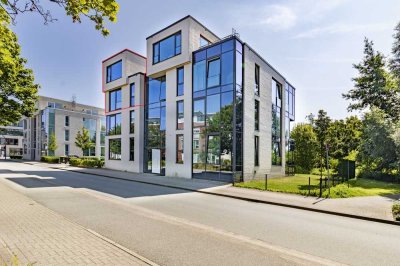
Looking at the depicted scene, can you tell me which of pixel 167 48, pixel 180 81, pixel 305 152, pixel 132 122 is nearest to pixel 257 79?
pixel 180 81

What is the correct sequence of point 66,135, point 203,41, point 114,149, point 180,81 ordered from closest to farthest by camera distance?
1. point 180,81
2. point 203,41
3. point 114,149
4. point 66,135

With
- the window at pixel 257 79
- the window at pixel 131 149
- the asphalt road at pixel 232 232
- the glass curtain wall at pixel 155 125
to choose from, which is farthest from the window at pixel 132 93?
the asphalt road at pixel 232 232

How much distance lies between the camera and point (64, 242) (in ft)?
19.0

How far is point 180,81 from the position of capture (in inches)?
900

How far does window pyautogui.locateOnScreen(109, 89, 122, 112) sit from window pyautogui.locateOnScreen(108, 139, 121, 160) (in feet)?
13.3

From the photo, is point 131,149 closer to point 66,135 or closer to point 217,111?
point 217,111

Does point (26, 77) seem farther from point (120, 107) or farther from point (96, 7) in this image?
point (96, 7)

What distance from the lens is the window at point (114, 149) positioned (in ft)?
97.3

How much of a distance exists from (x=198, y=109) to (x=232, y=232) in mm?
14845

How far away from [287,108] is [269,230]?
83.3 feet

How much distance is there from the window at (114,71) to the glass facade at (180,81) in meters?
9.94

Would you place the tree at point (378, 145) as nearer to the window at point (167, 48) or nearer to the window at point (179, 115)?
the window at point (179, 115)

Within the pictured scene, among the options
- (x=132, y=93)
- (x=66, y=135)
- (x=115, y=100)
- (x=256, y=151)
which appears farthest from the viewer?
(x=66, y=135)

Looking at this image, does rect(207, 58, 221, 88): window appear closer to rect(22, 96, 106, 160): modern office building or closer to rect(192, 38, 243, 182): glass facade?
rect(192, 38, 243, 182): glass facade
